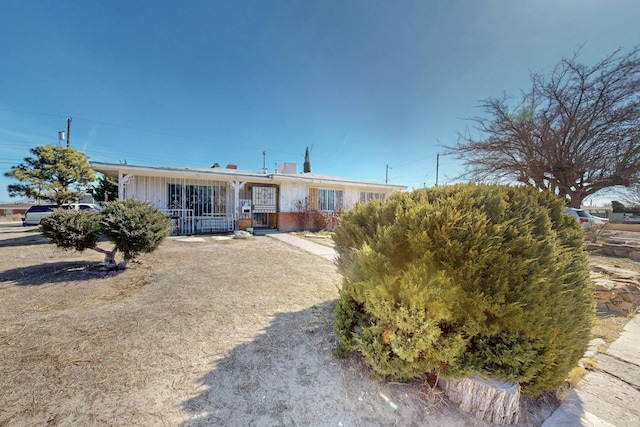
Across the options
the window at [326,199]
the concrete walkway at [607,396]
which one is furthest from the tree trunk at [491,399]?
the window at [326,199]

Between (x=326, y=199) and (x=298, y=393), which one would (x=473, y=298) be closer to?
(x=298, y=393)

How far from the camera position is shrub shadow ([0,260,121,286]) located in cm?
410

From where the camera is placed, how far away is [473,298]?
149 cm

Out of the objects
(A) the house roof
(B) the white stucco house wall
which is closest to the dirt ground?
(A) the house roof

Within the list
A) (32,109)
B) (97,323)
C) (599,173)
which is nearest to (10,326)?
(97,323)

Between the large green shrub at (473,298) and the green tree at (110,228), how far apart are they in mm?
4865

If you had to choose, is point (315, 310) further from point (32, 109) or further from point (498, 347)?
point (32, 109)

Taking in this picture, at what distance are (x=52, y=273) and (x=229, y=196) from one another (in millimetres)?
7999

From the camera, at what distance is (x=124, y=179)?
31.1ft

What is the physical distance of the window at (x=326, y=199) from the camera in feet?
45.0

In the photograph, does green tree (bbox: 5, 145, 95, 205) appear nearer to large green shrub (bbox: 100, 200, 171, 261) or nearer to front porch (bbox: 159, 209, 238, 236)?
front porch (bbox: 159, 209, 238, 236)

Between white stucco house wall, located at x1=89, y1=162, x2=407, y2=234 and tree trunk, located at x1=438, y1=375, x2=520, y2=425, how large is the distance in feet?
32.5

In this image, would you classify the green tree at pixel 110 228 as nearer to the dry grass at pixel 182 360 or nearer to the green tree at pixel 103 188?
the dry grass at pixel 182 360

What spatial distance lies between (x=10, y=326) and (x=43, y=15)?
862cm
